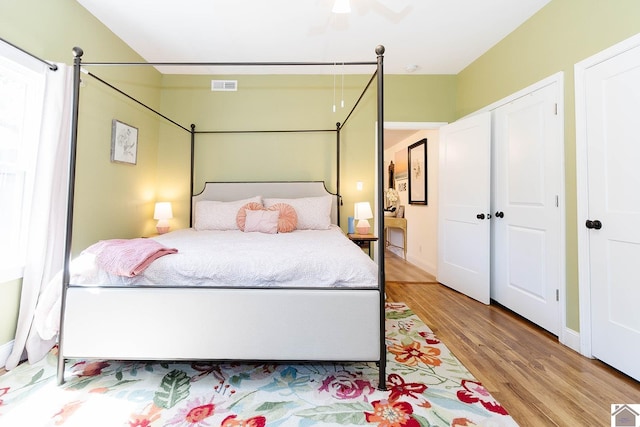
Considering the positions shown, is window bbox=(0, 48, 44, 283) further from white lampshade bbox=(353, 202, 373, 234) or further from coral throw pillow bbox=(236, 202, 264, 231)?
white lampshade bbox=(353, 202, 373, 234)

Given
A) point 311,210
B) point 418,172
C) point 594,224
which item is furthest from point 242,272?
point 418,172

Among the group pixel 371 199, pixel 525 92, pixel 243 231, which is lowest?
pixel 243 231

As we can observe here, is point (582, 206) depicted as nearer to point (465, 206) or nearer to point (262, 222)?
point (465, 206)

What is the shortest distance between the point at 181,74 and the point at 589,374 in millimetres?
4827

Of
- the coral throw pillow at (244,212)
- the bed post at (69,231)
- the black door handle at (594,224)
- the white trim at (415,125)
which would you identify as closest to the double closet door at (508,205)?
the white trim at (415,125)

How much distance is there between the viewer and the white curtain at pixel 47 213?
75.6 inches

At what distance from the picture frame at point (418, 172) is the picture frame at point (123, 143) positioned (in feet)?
13.4

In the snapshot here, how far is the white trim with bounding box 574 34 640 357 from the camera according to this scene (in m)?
2.04

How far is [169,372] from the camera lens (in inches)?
70.3

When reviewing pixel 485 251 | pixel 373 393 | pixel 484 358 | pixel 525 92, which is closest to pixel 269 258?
pixel 373 393

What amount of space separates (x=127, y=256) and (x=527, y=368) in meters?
2.55

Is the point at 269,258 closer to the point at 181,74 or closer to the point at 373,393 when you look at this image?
the point at 373,393

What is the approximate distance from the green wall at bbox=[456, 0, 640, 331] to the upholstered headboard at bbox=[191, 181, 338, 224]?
89.4 inches

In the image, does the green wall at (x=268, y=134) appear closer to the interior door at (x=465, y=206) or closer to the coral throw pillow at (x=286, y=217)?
the coral throw pillow at (x=286, y=217)
